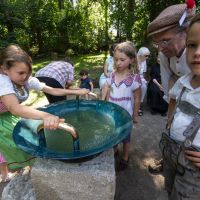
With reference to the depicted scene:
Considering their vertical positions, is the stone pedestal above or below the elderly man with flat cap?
below

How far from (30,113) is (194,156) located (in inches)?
40.0

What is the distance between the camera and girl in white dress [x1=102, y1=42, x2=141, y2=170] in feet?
9.07

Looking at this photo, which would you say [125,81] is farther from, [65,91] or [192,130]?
[192,130]

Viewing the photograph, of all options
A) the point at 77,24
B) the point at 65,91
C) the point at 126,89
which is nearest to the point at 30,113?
the point at 65,91

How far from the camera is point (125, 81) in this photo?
2830 millimetres

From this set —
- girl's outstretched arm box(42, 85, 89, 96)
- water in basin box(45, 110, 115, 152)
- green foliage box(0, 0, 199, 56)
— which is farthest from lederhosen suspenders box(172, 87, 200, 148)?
green foliage box(0, 0, 199, 56)

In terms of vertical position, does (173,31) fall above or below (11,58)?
above

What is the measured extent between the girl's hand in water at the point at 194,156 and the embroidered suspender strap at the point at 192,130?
45 mm

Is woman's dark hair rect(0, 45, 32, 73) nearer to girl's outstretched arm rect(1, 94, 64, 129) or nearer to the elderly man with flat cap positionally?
girl's outstretched arm rect(1, 94, 64, 129)

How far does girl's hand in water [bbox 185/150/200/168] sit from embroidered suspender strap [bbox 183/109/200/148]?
4cm

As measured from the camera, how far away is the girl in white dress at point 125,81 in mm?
2766

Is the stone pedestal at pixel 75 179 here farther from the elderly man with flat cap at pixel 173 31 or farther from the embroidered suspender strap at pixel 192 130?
the embroidered suspender strap at pixel 192 130

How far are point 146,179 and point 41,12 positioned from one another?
9.92m

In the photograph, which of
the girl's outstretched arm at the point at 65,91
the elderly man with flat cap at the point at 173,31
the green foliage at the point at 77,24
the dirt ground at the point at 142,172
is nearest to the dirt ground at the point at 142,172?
the dirt ground at the point at 142,172
